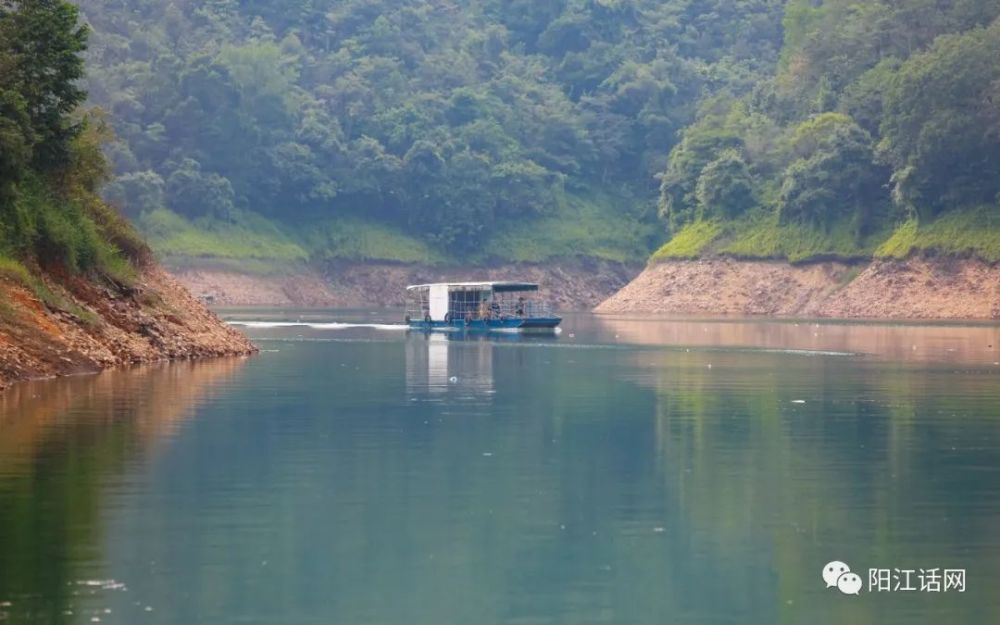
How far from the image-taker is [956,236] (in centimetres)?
14762

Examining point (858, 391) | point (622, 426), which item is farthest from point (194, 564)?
point (858, 391)

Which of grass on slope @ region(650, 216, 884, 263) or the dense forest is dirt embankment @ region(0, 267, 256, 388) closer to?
the dense forest

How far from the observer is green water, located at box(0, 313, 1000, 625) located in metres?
24.1

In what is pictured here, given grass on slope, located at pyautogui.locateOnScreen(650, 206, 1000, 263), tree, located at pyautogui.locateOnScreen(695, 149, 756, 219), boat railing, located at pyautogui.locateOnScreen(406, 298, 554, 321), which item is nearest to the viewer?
boat railing, located at pyautogui.locateOnScreen(406, 298, 554, 321)

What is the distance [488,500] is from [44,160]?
1542 inches

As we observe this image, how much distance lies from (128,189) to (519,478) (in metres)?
150

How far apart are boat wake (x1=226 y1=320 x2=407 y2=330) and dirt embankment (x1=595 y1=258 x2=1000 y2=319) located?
45.3m

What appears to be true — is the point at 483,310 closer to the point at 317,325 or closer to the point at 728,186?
the point at 317,325

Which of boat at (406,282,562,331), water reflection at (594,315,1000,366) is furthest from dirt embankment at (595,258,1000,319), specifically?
boat at (406,282,562,331)

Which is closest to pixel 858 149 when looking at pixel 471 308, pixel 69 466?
pixel 471 308

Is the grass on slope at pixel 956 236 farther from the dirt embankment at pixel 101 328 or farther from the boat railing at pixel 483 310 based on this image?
the dirt embankment at pixel 101 328

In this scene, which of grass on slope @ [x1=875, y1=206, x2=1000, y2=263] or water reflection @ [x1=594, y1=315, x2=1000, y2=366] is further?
grass on slope @ [x1=875, y1=206, x2=1000, y2=263]

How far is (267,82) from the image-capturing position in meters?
198

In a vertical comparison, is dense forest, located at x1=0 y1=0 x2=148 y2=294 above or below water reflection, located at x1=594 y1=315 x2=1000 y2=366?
above
